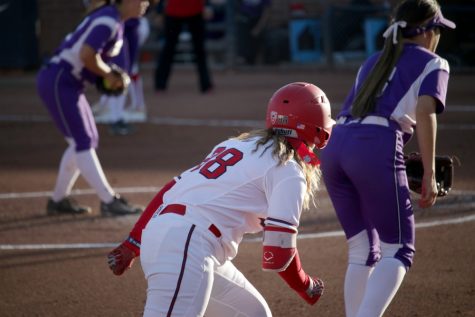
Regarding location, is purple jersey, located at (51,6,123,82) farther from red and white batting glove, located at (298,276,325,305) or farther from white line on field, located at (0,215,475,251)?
red and white batting glove, located at (298,276,325,305)

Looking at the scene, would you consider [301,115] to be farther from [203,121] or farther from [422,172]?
[203,121]

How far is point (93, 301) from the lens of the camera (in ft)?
20.0

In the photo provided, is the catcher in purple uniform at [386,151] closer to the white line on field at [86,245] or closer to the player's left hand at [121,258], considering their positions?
the player's left hand at [121,258]

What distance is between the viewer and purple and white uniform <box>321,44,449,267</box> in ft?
15.3

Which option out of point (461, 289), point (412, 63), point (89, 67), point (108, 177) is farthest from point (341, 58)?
point (412, 63)

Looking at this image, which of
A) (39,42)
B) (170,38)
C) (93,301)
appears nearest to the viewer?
(93,301)

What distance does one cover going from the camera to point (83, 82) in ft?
27.7

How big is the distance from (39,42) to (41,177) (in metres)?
10.8

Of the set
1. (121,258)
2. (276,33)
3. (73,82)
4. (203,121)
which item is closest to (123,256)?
(121,258)

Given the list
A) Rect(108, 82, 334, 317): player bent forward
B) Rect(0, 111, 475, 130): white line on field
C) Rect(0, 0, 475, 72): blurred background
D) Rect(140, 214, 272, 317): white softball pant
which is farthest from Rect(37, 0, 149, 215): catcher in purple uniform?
Rect(0, 0, 475, 72): blurred background

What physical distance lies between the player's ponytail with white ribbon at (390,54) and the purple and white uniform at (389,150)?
3 centimetres

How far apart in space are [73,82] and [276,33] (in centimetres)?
1166

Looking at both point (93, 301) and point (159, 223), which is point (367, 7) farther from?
point (159, 223)

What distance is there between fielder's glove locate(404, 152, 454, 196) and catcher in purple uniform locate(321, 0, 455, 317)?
0.21 m
